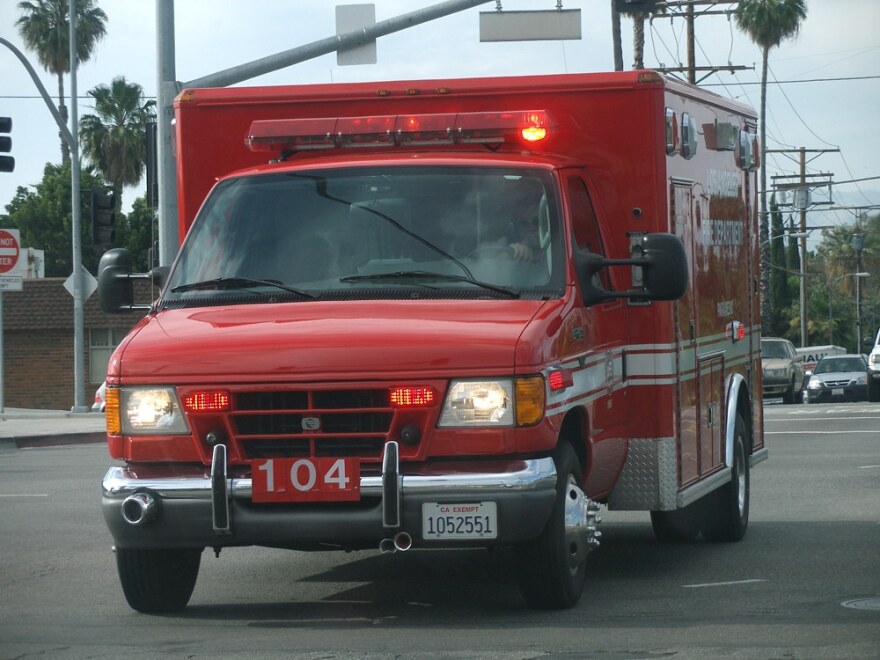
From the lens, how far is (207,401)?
7125 millimetres

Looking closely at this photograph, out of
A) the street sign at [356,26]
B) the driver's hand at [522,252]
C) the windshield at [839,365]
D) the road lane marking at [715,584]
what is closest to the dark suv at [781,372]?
the windshield at [839,365]

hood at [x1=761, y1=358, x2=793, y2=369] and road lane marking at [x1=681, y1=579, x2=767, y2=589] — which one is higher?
road lane marking at [x1=681, y1=579, x2=767, y2=589]

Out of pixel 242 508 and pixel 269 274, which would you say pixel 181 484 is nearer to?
pixel 242 508

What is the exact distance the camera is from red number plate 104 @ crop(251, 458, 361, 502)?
6977 mm

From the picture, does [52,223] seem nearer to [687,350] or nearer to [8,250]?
[8,250]

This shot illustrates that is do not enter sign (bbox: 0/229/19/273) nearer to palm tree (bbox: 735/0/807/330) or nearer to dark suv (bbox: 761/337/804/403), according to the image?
dark suv (bbox: 761/337/804/403)

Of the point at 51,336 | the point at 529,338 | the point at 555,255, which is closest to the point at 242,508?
the point at 529,338

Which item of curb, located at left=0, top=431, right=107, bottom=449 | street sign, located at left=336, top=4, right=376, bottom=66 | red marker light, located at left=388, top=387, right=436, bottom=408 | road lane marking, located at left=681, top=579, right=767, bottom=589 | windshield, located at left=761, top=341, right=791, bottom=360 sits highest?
street sign, located at left=336, top=4, right=376, bottom=66

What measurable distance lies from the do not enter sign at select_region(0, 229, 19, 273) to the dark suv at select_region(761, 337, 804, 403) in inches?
756

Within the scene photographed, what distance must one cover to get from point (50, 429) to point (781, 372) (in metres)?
20.8

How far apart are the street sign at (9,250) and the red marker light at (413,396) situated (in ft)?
78.9

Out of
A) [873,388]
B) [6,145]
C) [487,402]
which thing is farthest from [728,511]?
[873,388]

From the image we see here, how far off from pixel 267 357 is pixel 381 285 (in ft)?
2.81

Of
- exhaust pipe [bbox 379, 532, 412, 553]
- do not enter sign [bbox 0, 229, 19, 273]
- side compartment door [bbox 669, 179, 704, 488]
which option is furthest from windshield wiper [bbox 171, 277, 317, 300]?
do not enter sign [bbox 0, 229, 19, 273]
